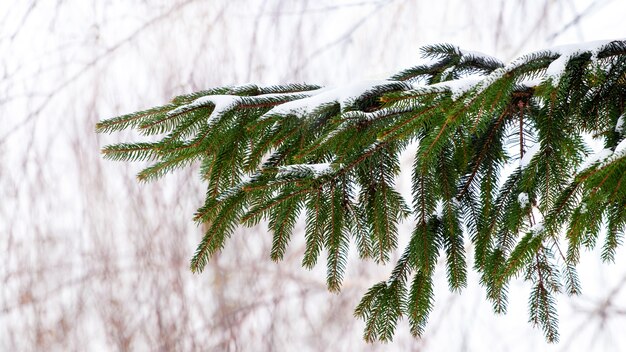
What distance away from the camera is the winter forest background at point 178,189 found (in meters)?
2.56

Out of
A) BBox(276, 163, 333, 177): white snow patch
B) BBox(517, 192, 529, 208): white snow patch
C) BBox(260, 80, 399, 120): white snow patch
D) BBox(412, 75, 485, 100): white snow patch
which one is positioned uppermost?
BBox(260, 80, 399, 120): white snow patch

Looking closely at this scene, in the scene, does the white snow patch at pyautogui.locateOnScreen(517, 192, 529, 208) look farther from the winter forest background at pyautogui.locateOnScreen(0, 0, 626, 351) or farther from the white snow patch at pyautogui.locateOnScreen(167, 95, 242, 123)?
the winter forest background at pyautogui.locateOnScreen(0, 0, 626, 351)

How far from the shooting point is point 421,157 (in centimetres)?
92

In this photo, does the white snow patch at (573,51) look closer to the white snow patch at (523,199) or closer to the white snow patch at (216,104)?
the white snow patch at (523,199)

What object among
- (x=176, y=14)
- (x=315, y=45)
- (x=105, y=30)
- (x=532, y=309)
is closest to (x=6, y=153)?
(x=105, y=30)

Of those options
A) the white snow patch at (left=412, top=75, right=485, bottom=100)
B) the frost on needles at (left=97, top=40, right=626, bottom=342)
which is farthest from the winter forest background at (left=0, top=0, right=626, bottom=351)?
the white snow patch at (left=412, top=75, right=485, bottom=100)

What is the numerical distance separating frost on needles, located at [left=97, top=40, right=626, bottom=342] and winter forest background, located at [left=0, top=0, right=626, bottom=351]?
143 cm

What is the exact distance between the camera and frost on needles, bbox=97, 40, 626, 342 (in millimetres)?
896

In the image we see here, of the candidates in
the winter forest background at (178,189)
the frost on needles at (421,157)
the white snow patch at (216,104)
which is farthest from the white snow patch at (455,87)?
the winter forest background at (178,189)

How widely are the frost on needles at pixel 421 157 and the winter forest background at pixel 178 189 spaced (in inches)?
56.2

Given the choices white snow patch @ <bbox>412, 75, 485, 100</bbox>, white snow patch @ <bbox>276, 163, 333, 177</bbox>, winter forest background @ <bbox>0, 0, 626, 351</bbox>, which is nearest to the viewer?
white snow patch @ <bbox>412, 75, 485, 100</bbox>

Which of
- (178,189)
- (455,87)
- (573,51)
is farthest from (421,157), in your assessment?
(178,189)

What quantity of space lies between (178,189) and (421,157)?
2.11 meters

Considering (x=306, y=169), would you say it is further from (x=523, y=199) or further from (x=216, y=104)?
(x=523, y=199)
